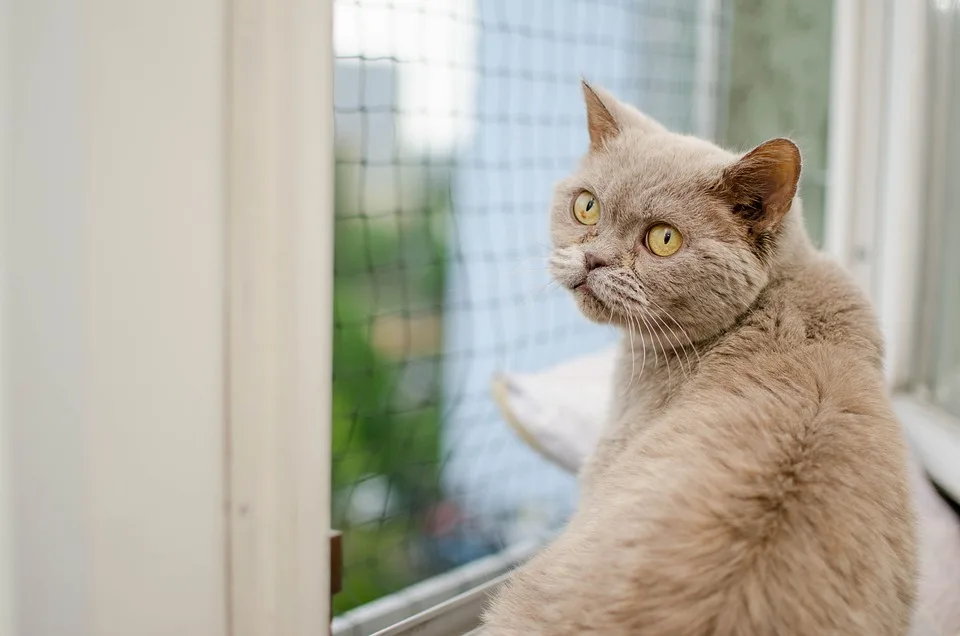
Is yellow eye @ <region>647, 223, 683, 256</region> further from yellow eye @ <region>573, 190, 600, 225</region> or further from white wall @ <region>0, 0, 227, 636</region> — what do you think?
white wall @ <region>0, 0, 227, 636</region>

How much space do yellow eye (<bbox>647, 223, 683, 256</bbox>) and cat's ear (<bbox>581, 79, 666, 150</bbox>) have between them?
0.19 metres

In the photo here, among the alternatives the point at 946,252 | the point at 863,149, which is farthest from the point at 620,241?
the point at 863,149

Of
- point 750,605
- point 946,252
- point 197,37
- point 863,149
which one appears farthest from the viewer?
point 863,149

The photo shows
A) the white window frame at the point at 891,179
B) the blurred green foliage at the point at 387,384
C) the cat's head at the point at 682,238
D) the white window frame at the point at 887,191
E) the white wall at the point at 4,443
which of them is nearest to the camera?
the white wall at the point at 4,443

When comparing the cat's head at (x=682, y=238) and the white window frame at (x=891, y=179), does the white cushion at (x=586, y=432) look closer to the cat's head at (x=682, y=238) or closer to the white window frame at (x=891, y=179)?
the white window frame at (x=891, y=179)

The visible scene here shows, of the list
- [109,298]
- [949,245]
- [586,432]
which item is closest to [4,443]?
[109,298]

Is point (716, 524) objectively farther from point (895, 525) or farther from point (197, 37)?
point (197, 37)

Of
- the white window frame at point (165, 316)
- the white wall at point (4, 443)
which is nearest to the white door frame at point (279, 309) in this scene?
the white window frame at point (165, 316)

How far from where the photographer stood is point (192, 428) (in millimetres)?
922

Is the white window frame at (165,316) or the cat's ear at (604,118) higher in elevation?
the cat's ear at (604,118)

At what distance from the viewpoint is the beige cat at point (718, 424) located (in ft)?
2.10

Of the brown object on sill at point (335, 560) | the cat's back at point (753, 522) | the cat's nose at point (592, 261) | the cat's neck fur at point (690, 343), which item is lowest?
the brown object on sill at point (335, 560)

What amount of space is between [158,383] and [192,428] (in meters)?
0.07

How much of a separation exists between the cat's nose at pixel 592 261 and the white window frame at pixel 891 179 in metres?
0.71
